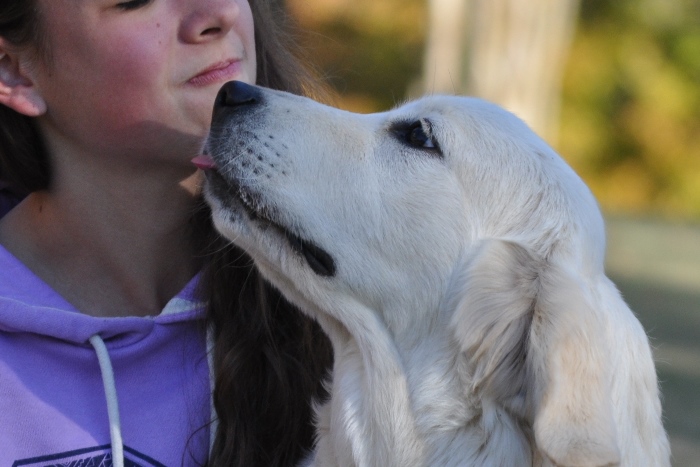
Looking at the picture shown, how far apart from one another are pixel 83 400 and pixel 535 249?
1.52 meters

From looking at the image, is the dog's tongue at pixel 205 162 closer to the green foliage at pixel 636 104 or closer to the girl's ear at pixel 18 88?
the girl's ear at pixel 18 88

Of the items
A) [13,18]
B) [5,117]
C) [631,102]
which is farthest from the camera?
[631,102]

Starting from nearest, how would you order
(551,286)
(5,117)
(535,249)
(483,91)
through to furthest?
(551,286), (535,249), (5,117), (483,91)

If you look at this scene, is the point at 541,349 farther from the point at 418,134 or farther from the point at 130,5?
the point at 130,5

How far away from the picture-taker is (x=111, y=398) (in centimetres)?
307

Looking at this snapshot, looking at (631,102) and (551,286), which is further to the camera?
(631,102)

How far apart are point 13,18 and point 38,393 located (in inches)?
47.7

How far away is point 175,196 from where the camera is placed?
11.3ft

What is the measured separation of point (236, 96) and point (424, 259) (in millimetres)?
747

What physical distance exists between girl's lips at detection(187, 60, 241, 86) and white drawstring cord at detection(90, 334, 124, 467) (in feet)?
2.90

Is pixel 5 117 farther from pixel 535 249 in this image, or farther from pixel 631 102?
pixel 631 102

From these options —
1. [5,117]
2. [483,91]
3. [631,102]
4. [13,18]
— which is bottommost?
[631,102]

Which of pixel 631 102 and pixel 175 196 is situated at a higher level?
pixel 175 196

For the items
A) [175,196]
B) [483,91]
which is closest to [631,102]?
[483,91]
